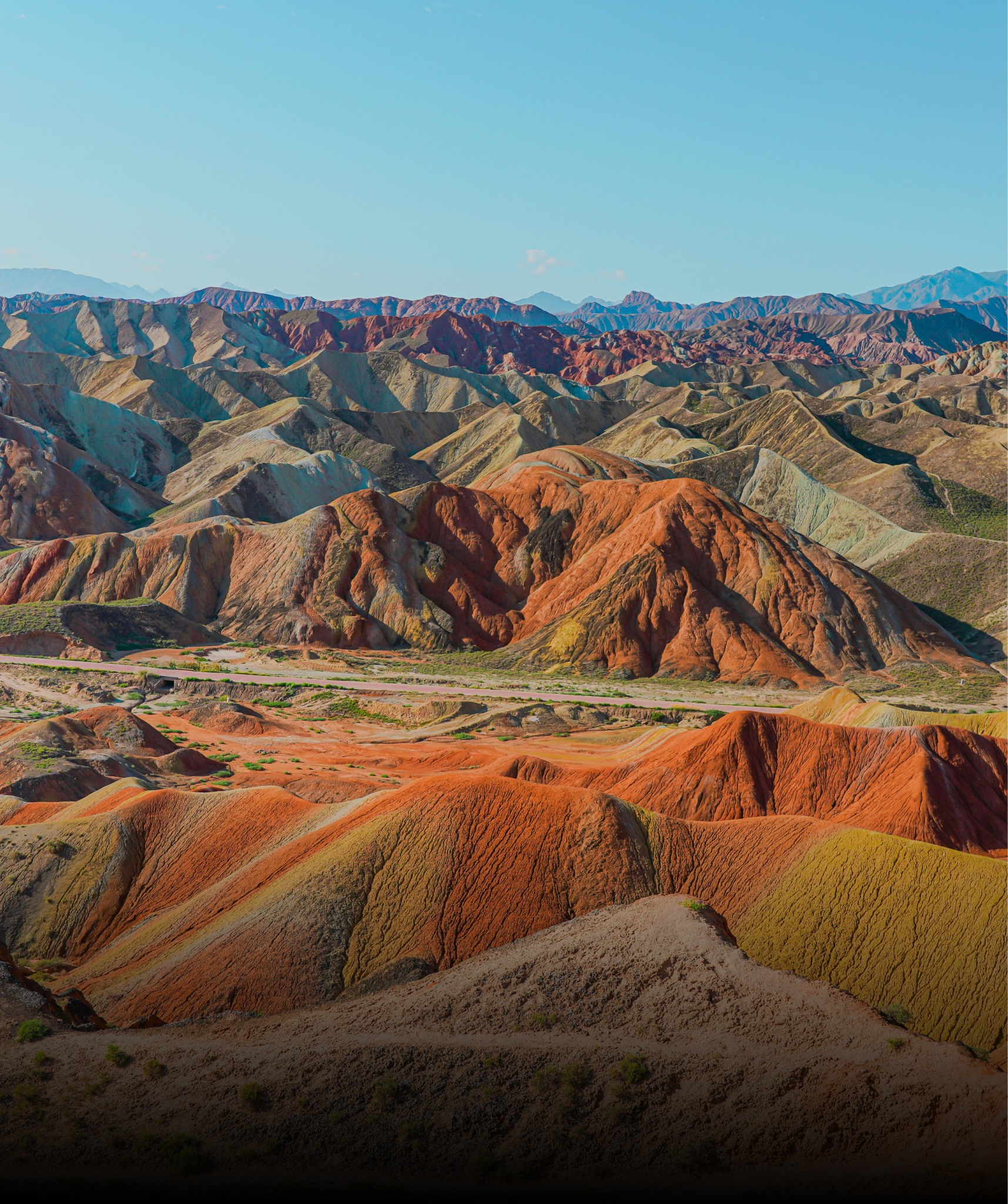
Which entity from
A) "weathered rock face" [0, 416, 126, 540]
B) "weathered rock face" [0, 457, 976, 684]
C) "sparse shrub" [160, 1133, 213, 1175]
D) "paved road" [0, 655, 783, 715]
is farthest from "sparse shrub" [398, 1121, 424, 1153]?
"weathered rock face" [0, 416, 126, 540]

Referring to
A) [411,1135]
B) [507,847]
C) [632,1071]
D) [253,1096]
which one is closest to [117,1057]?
[253,1096]

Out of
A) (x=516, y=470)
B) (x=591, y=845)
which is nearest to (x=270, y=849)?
(x=591, y=845)

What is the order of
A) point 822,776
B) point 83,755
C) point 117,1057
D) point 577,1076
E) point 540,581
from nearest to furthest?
1. point 577,1076
2. point 117,1057
3. point 822,776
4. point 83,755
5. point 540,581

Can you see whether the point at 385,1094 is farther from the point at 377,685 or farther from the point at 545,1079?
the point at 377,685

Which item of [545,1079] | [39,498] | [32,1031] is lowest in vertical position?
[32,1031]

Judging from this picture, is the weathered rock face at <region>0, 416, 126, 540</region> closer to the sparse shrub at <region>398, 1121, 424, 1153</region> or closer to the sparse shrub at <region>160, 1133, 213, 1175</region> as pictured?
the sparse shrub at <region>160, 1133, 213, 1175</region>

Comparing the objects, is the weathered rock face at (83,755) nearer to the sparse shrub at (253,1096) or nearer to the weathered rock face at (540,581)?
the sparse shrub at (253,1096)
